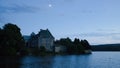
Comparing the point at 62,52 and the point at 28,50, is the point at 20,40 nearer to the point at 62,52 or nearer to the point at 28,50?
the point at 28,50

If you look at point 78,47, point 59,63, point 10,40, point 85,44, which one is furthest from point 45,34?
point 59,63

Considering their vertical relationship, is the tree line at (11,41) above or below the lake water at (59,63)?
above

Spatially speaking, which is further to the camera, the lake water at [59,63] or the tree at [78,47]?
the tree at [78,47]

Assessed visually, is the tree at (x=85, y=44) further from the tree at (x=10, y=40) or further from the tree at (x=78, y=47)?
the tree at (x=10, y=40)

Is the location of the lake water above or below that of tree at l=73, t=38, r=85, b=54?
below

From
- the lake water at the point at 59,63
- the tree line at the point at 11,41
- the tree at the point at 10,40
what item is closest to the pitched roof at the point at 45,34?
the tree line at the point at 11,41

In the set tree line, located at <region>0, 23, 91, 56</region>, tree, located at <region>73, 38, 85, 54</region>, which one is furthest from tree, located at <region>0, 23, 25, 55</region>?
tree, located at <region>73, 38, 85, 54</region>

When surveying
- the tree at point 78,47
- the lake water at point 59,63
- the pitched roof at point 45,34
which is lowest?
the lake water at point 59,63

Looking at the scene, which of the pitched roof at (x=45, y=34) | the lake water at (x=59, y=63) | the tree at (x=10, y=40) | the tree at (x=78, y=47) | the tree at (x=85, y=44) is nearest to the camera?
the lake water at (x=59, y=63)

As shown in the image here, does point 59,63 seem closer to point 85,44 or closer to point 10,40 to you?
point 10,40

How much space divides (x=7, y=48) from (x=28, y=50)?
1964 cm

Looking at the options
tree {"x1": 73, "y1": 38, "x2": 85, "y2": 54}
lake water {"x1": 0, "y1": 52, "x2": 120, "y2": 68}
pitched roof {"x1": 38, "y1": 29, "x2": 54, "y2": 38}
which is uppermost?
pitched roof {"x1": 38, "y1": 29, "x2": 54, "y2": 38}

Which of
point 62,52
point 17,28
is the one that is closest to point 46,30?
point 62,52

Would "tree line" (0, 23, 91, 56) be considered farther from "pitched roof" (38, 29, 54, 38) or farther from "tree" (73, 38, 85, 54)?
"tree" (73, 38, 85, 54)
